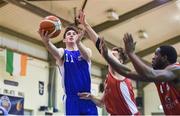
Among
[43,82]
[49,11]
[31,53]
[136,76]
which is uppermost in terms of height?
[49,11]

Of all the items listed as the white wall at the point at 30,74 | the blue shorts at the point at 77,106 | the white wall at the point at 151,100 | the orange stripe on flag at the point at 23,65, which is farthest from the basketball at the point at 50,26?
the white wall at the point at 151,100

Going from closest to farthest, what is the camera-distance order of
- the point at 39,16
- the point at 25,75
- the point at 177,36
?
the point at 39,16
the point at 25,75
the point at 177,36

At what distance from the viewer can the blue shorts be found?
4.36 metres

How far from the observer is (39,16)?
35.4 ft

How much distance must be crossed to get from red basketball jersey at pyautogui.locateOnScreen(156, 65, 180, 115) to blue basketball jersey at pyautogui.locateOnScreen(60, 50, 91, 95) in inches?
47.9

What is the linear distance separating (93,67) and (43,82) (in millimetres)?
3703

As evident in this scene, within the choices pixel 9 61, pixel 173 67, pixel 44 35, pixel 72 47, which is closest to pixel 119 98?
pixel 72 47

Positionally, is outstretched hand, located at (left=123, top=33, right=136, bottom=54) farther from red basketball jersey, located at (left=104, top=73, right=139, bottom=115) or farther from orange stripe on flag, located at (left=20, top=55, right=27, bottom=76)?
orange stripe on flag, located at (left=20, top=55, right=27, bottom=76)

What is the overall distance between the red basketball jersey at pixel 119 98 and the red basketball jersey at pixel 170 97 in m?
0.90

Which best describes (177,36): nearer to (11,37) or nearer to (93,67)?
(93,67)

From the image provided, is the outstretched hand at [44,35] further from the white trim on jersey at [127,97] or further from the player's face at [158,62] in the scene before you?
the player's face at [158,62]

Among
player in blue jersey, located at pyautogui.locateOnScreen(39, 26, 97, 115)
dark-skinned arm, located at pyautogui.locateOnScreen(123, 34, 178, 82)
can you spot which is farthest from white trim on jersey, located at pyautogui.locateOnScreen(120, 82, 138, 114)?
dark-skinned arm, located at pyautogui.locateOnScreen(123, 34, 178, 82)

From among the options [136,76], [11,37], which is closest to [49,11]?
[11,37]

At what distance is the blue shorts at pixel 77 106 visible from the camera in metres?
4.36
